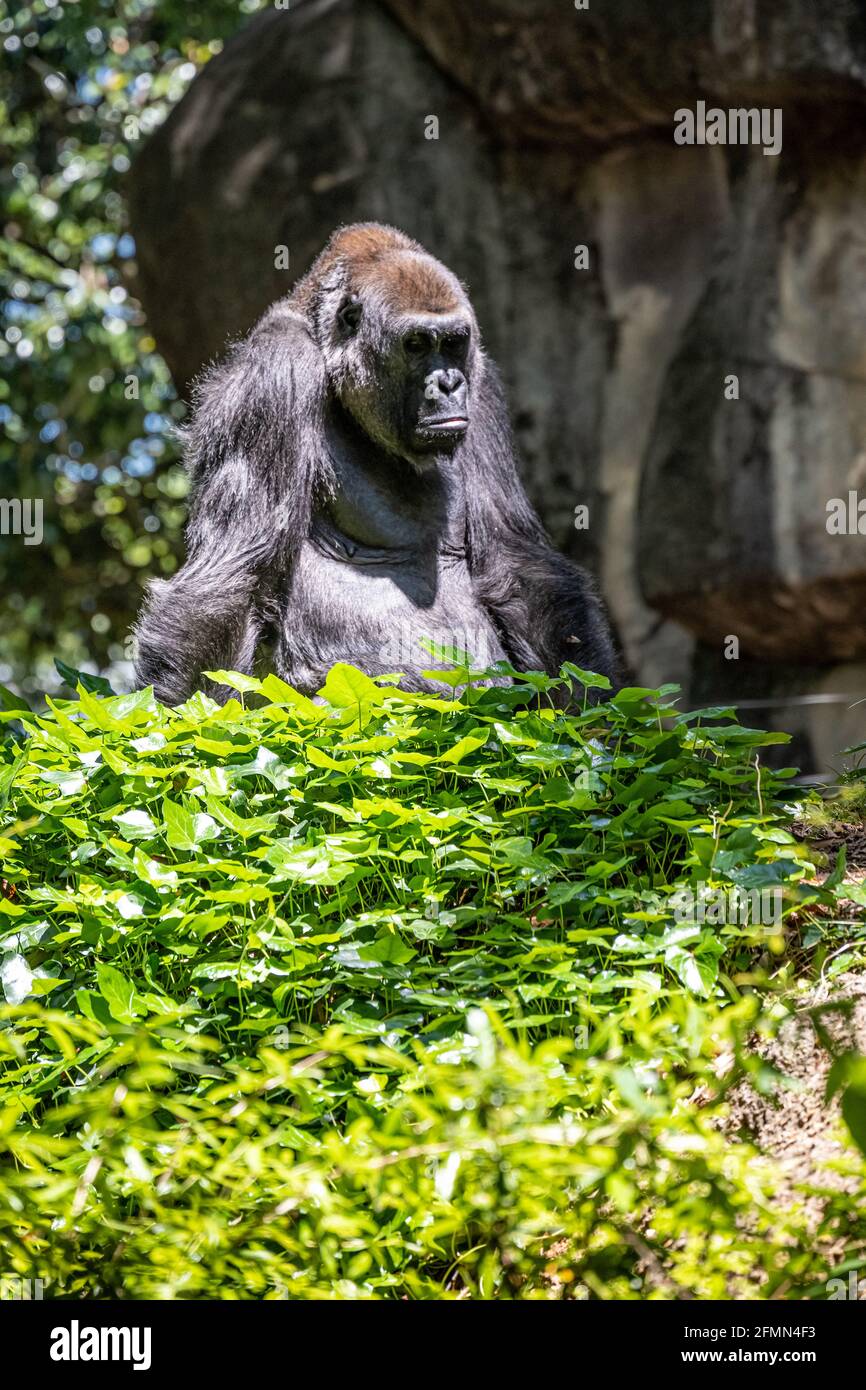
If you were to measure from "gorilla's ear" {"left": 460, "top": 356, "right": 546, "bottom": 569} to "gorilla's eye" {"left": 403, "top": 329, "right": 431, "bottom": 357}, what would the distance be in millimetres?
300

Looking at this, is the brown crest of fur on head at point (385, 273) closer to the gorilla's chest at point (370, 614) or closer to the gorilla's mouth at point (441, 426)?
the gorilla's mouth at point (441, 426)

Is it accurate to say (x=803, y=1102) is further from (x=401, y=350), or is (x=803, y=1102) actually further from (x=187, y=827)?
(x=401, y=350)

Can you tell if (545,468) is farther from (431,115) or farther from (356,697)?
(356,697)

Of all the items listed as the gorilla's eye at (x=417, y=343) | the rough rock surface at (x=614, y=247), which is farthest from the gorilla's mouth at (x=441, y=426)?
the rough rock surface at (x=614, y=247)

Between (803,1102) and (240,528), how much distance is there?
2.35 meters

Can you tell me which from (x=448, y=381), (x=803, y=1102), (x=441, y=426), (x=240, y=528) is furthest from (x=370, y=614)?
(x=803, y=1102)

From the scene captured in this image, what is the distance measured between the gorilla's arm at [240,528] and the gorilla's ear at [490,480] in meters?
0.50

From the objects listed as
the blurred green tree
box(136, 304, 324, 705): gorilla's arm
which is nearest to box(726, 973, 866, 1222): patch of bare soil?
box(136, 304, 324, 705): gorilla's arm

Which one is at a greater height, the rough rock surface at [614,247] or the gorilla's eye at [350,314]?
the rough rock surface at [614,247]

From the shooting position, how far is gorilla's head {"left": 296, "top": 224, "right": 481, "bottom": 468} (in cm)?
441

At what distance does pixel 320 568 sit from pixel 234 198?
469cm

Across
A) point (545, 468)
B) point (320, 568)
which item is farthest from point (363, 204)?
point (320, 568)

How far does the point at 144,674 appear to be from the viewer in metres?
4.46

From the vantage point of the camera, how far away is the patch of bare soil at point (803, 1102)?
2641 millimetres
